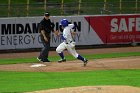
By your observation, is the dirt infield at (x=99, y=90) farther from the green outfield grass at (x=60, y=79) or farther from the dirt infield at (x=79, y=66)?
the dirt infield at (x=79, y=66)

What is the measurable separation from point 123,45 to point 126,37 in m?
0.58

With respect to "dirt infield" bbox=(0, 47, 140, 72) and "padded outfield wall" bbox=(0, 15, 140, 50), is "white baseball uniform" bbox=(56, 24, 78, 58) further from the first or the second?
"padded outfield wall" bbox=(0, 15, 140, 50)

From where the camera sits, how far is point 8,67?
20.8 metres

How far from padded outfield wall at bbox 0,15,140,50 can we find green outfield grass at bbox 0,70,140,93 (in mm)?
9016

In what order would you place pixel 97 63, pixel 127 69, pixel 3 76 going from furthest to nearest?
pixel 97 63 → pixel 127 69 → pixel 3 76

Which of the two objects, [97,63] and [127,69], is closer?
[127,69]

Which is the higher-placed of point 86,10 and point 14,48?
point 86,10

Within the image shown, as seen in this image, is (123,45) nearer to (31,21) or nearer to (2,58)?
(31,21)

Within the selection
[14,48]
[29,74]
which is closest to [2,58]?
[14,48]

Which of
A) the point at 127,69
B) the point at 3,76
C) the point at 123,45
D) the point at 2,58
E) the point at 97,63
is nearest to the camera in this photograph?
the point at 3,76

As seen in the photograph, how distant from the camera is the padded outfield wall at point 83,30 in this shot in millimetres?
27781

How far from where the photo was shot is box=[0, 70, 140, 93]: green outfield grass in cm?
1502

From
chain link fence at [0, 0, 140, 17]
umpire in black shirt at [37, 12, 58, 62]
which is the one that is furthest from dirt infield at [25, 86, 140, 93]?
chain link fence at [0, 0, 140, 17]

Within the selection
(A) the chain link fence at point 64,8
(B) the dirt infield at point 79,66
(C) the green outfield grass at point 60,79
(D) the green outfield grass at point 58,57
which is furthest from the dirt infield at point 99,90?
(A) the chain link fence at point 64,8
